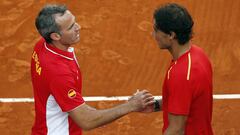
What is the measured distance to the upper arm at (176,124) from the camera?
5.19 metres

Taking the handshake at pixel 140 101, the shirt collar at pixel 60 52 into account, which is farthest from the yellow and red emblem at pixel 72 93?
the handshake at pixel 140 101

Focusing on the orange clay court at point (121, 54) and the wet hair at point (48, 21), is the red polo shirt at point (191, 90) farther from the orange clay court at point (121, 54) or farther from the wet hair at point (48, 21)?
the orange clay court at point (121, 54)

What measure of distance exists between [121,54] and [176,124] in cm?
525

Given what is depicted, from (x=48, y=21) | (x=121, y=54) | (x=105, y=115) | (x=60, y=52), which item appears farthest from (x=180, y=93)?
(x=121, y=54)

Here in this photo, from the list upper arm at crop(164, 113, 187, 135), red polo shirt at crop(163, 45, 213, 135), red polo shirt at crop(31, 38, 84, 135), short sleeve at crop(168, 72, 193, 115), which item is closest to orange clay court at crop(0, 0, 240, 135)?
red polo shirt at crop(31, 38, 84, 135)

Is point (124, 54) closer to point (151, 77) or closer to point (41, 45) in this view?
Result: point (151, 77)

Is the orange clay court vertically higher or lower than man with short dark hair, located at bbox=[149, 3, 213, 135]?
lower

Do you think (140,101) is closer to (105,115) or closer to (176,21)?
(105,115)

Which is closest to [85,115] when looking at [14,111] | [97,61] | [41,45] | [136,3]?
[41,45]

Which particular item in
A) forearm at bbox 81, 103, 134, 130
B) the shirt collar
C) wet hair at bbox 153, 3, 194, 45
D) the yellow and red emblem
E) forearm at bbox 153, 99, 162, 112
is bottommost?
forearm at bbox 153, 99, 162, 112

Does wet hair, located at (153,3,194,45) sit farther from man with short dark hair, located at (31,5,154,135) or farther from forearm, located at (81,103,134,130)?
forearm, located at (81,103,134,130)

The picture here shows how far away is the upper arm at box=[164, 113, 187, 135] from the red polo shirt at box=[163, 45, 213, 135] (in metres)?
0.05

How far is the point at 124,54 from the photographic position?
10383 mm

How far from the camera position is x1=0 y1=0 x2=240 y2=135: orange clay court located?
30.1 feet
